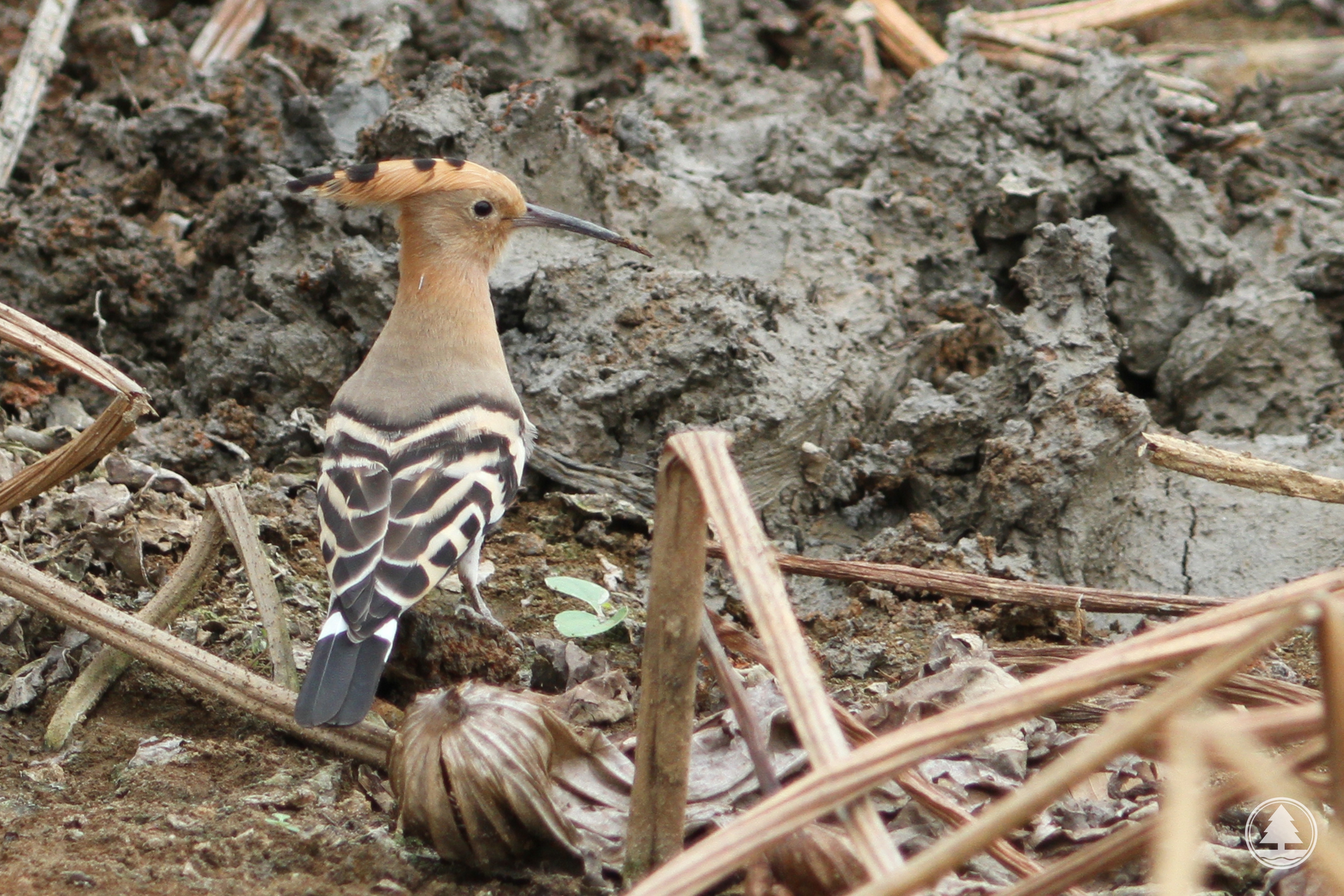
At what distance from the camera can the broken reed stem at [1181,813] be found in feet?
4.03

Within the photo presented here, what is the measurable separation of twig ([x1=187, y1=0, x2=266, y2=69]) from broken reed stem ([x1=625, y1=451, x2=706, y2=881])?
398 cm

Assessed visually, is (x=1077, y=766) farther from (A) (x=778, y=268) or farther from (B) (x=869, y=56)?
(B) (x=869, y=56)

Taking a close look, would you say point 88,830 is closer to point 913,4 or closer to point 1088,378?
point 1088,378

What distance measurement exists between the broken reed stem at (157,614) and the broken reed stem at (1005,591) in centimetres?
103

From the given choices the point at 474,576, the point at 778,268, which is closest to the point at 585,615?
the point at 474,576

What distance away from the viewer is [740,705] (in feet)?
6.07

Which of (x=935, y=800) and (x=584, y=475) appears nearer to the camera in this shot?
(x=935, y=800)

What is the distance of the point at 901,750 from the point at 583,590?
5.44 feet

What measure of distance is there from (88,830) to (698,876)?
4.49 ft

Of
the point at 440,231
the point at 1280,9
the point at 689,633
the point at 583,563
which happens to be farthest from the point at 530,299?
the point at 1280,9

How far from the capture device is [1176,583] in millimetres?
3500

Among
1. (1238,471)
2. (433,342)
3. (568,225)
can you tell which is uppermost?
(568,225)

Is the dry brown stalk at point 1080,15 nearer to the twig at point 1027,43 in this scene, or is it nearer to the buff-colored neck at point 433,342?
the twig at point 1027,43
